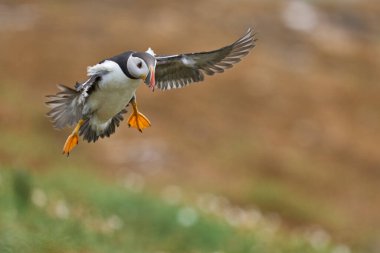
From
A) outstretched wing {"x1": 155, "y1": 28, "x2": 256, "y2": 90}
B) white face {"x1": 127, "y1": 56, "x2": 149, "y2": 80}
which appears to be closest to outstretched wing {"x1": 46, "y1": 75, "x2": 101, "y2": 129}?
white face {"x1": 127, "y1": 56, "x2": 149, "y2": 80}

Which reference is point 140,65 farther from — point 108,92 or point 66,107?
point 66,107

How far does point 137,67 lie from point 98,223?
444cm

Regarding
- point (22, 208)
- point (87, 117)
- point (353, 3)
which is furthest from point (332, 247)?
point (353, 3)

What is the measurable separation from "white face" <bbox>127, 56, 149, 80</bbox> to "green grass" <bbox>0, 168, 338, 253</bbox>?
2253mm

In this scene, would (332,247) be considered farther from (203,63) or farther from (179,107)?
(179,107)

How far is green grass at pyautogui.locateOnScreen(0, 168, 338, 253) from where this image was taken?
28.5 ft

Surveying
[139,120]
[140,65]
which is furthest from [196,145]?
[140,65]

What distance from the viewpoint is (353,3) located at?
149ft

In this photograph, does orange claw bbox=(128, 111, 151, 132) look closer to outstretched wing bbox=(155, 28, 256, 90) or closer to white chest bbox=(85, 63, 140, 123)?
white chest bbox=(85, 63, 140, 123)

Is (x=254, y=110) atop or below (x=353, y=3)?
below

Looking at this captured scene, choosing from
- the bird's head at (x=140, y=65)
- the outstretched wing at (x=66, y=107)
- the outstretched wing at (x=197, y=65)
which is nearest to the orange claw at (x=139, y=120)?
the outstretched wing at (x=66, y=107)

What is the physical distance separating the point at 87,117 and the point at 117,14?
2721 cm

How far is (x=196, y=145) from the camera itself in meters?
22.7

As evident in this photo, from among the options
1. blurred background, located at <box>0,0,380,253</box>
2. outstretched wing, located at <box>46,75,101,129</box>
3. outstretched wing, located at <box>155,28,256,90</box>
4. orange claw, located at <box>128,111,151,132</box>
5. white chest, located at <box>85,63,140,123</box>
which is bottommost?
outstretched wing, located at <box>46,75,101,129</box>
